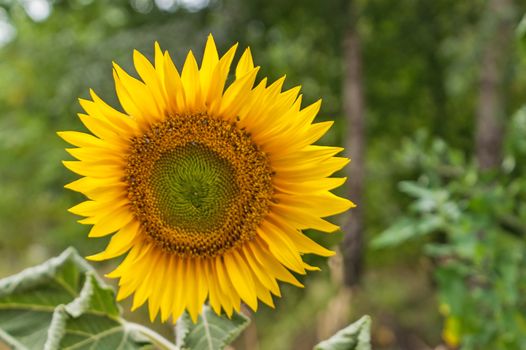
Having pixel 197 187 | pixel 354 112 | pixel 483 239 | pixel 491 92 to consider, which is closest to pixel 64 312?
pixel 197 187

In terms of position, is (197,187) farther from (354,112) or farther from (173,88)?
(354,112)

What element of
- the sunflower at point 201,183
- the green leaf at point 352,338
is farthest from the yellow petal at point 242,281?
the green leaf at point 352,338

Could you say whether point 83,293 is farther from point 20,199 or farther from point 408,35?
point 20,199

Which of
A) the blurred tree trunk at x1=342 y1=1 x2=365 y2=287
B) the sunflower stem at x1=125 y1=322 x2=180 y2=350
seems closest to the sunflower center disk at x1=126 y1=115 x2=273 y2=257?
the sunflower stem at x1=125 y1=322 x2=180 y2=350

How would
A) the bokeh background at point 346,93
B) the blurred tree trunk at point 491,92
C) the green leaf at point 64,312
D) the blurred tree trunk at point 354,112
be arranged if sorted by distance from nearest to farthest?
the green leaf at point 64,312 → the blurred tree trunk at point 491,92 → the bokeh background at point 346,93 → the blurred tree trunk at point 354,112

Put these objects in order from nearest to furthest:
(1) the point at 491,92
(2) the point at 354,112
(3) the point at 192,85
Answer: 1. (3) the point at 192,85
2. (1) the point at 491,92
3. (2) the point at 354,112

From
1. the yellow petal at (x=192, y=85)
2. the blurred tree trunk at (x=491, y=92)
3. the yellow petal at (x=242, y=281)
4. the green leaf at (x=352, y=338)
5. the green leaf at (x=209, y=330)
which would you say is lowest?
the green leaf at (x=352, y=338)

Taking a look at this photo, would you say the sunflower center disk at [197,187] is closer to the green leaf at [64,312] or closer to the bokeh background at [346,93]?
the green leaf at [64,312]
